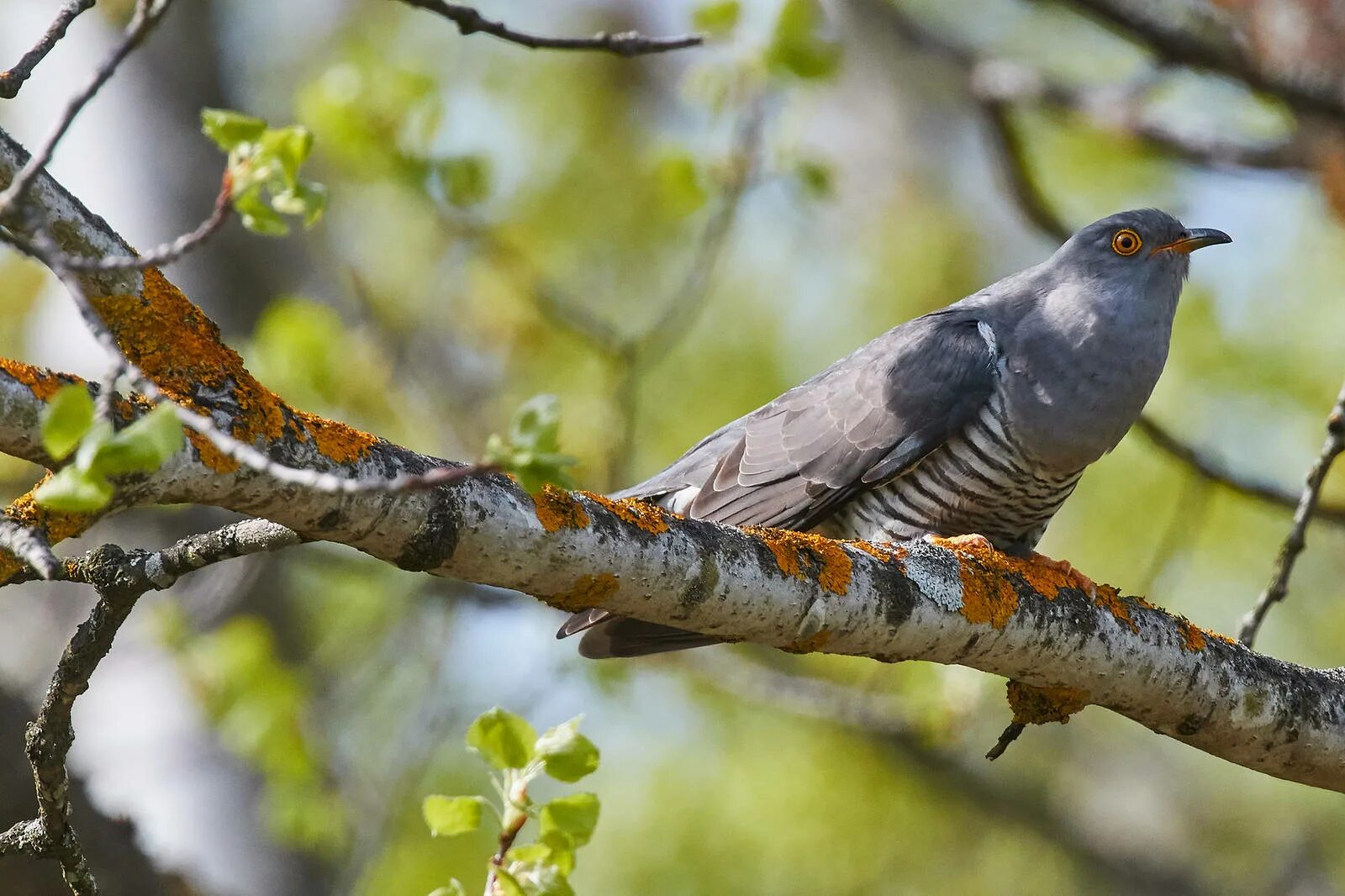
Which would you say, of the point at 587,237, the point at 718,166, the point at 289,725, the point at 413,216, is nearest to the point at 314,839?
the point at 289,725

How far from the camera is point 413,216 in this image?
8.15 metres

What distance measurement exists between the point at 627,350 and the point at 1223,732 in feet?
8.71

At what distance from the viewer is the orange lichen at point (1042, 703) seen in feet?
10.6

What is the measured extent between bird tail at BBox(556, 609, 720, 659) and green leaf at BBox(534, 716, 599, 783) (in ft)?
4.75

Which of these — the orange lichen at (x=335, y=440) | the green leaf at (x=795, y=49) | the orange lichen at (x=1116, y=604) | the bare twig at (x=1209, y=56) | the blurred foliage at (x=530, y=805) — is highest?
the bare twig at (x=1209, y=56)

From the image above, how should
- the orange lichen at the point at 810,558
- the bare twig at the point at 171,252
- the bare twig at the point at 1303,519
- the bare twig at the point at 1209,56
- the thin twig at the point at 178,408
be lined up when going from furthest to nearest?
the bare twig at the point at 1209,56, the bare twig at the point at 1303,519, the orange lichen at the point at 810,558, the bare twig at the point at 171,252, the thin twig at the point at 178,408

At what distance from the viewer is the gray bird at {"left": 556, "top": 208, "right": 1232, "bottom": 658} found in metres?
3.94

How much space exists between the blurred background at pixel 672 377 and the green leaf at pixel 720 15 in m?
0.02

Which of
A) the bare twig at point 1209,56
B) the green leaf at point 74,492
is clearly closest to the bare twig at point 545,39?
Result: the green leaf at point 74,492

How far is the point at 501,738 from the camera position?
2.08 m

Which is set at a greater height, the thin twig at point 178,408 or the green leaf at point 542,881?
the thin twig at point 178,408

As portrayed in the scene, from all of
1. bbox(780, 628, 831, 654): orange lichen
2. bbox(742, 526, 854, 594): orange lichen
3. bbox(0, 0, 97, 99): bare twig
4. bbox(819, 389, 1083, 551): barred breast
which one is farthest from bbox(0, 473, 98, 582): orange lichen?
bbox(819, 389, 1083, 551): barred breast

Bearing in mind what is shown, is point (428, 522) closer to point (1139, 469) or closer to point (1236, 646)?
point (1236, 646)

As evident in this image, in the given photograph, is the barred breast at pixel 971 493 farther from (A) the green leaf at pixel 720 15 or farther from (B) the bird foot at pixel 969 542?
(A) the green leaf at pixel 720 15
